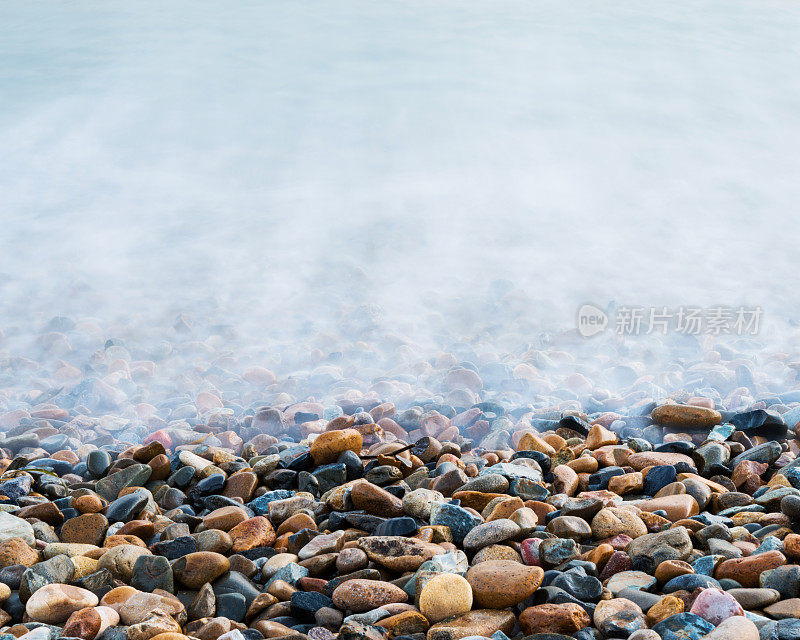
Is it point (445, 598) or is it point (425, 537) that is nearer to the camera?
point (445, 598)

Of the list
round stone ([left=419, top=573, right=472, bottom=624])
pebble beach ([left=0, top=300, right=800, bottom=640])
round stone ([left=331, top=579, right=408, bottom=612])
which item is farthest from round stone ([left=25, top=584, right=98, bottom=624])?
round stone ([left=419, top=573, right=472, bottom=624])

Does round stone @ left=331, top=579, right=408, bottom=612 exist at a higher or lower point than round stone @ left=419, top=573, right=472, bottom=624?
lower

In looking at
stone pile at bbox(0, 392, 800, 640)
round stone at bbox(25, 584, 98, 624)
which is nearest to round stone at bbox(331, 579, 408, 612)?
stone pile at bbox(0, 392, 800, 640)

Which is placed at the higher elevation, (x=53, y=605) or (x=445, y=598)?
(x=445, y=598)

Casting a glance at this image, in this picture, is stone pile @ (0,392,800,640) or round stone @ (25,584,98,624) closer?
stone pile @ (0,392,800,640)

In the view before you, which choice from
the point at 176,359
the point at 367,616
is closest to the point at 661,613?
the point at 367,616

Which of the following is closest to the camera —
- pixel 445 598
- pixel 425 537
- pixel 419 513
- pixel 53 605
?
pixel 445 598

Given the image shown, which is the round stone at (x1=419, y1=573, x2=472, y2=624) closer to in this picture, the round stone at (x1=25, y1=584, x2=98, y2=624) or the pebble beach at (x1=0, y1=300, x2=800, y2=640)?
the pebble beach at (x1=0, y1=300, x2=800, y2=640)

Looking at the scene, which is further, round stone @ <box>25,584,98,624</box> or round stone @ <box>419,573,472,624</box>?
round stone @ <box>25,584,98,624</box>

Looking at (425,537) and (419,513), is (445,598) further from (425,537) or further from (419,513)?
(419,513)

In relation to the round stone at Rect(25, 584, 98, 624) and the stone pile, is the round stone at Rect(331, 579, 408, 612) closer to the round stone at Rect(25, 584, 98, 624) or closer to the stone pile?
the stone pile

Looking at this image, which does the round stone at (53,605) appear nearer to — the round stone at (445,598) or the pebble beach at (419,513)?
the pebble beach at (419,513)

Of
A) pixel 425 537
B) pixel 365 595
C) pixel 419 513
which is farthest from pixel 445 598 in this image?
pixel 419 513

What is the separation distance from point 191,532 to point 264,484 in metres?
0.40
